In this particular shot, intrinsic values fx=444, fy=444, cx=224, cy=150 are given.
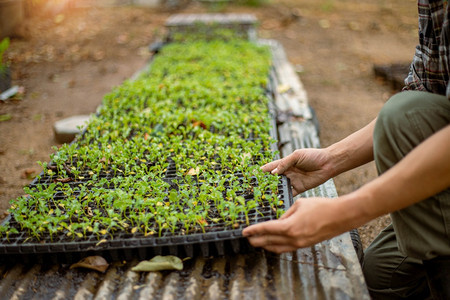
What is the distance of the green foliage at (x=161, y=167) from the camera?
6.59ft

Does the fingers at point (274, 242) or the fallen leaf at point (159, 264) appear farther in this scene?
the fallen leaf at point (159, 264)

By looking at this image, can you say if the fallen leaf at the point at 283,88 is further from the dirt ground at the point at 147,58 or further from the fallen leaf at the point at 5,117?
the fallen leaf at the point at 5,117

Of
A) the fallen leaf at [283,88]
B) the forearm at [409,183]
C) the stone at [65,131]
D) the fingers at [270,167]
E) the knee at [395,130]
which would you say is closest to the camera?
the forearm at [409,183]

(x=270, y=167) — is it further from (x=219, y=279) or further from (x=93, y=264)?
(x=93, y=264)

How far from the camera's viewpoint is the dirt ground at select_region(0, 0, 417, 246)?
430 centimetres

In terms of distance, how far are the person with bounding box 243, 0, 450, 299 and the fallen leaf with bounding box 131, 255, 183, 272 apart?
0.34 metres

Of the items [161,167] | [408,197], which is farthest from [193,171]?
[408,197]

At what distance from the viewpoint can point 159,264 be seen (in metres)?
1.90

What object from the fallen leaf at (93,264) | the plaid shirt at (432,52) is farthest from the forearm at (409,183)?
the fallen leaf at (93,264)

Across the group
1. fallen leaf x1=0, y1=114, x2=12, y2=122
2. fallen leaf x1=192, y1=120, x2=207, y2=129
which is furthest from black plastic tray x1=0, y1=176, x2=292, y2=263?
fallen leaf x1=0, y1=114, x2=12, y2=122

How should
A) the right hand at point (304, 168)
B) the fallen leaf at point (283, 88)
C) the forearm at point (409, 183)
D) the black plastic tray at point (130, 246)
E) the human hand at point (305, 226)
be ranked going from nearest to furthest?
the forearm at point (409, 183)
the human hand at point (305, 226)
the black plastic tray at point (130, 246)
the right hand at point (304, 168)
the fallen leaf at point (283, 88)

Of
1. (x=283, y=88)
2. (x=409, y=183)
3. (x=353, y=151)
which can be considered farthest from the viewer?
(x=283, y=88)

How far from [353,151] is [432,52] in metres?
0.57

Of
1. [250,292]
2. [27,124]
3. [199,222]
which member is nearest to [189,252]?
[199,222]
